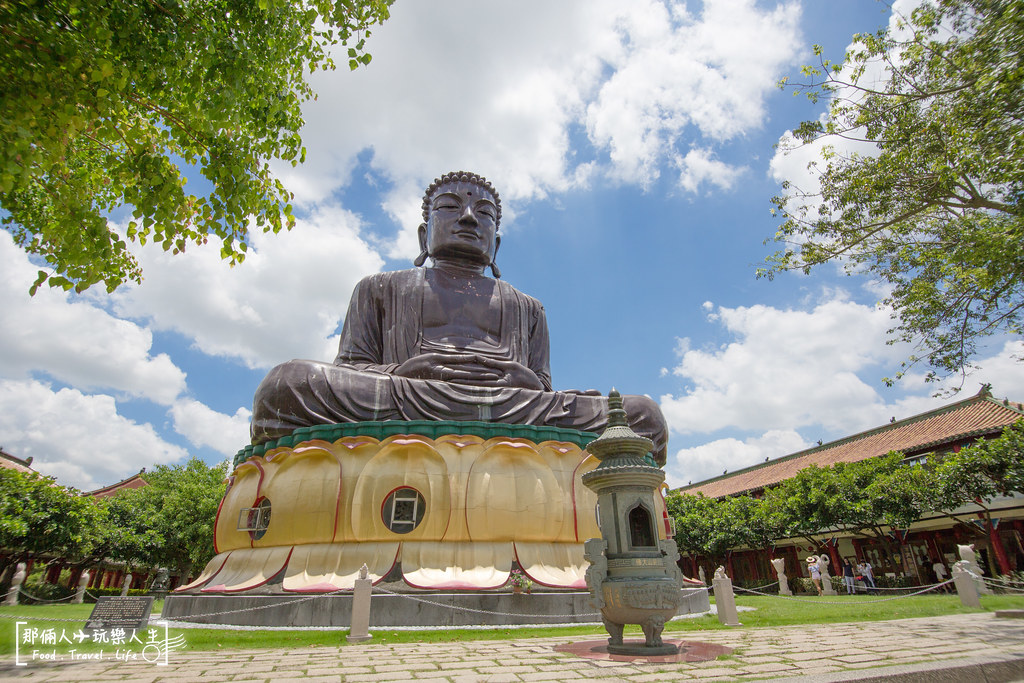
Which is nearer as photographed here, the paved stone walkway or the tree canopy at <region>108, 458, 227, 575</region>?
the paved stone walkway

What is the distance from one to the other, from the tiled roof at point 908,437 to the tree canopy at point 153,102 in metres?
20.4

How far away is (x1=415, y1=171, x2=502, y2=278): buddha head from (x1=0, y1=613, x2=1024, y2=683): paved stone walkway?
10.3m

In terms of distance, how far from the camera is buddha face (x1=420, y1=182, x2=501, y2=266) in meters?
15.0

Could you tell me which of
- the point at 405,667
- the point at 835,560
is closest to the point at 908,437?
the point at 835,560

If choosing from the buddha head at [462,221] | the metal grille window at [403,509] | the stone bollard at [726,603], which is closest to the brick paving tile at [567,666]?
the stone bollard at [726,603]

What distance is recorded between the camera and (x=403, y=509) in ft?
32.8

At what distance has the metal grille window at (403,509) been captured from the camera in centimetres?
988

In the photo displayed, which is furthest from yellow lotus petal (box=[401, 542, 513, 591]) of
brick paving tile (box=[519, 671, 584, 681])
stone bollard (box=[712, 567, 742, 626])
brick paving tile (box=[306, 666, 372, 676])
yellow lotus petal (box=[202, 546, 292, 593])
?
brick paving tile (box=[519, 671, 584, 681])

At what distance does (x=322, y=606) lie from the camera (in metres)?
8.49

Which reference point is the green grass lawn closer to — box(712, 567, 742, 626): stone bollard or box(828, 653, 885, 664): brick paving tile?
box(712, 567, 742, 626): stone bollard

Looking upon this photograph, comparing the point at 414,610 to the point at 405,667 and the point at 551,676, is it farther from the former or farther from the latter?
the point at 551,676

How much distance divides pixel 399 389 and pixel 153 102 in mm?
7183

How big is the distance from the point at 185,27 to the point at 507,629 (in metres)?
7.64

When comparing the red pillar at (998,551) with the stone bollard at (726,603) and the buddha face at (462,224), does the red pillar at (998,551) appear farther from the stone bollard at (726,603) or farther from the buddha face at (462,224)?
the buddha face at (462,224)
